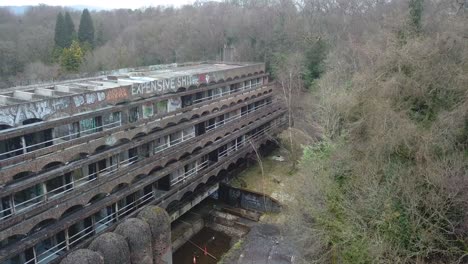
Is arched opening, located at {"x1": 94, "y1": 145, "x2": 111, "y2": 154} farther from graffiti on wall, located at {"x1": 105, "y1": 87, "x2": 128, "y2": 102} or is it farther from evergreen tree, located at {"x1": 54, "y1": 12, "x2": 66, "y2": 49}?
evergreen tree, located at {"x1": 54, "y1": 12, "x2": 66, "y2": 49}

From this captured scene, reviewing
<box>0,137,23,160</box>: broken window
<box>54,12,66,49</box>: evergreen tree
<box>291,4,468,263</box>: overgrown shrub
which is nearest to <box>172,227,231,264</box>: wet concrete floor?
<box>291,4,468,263</box>: overgrown shrub

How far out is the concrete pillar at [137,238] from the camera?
19.6 meters

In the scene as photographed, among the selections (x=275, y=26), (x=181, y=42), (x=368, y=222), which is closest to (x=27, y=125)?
(x=368, y=222)

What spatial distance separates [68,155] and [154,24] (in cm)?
6020

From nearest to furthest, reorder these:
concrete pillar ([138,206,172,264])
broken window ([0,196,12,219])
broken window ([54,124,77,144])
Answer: broken window ([0,196,12,219]) < broken window ([54,124,77,144]) < concrete pillar ([138,206,172,264])

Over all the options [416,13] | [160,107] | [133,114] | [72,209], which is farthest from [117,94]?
[416,13]

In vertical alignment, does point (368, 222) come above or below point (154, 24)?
below

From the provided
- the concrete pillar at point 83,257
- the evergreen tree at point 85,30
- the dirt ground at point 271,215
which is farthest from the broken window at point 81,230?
the evergreen tree at point 85,30

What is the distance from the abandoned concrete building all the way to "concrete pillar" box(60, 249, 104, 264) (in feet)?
5.02

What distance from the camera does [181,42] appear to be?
214 feet

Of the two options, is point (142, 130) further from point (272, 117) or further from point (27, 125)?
point (272, 117)

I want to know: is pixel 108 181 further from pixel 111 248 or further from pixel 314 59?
pixel 314 59

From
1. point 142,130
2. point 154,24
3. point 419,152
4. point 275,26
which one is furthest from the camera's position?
point 154,24

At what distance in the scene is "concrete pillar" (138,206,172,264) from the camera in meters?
21.2
